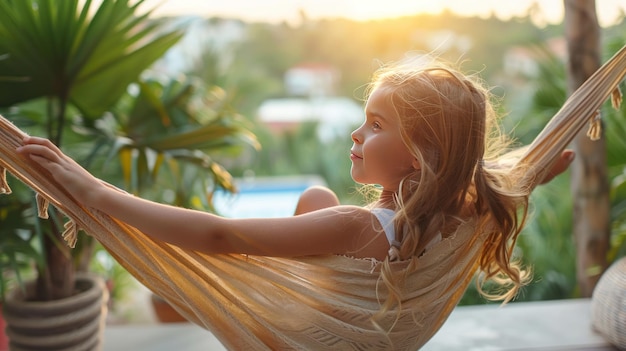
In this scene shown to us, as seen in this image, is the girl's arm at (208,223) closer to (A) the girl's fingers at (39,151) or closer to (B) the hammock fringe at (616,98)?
(A) the girl's fingers at (39,151)

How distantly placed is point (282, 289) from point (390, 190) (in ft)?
0.84

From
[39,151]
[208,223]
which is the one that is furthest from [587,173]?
[39,151]

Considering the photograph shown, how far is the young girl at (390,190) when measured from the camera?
979 millimetres

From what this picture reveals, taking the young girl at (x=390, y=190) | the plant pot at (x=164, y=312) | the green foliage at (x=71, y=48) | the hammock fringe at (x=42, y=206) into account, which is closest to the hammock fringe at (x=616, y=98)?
the young girl at (x=390, y=190)

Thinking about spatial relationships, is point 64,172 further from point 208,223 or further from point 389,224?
point 389,224

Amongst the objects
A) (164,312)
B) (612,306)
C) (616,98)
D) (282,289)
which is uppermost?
(616,98)

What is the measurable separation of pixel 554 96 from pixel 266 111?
4.61 metres

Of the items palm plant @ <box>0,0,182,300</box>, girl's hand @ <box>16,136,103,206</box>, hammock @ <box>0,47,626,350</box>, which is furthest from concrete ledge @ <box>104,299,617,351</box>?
girl's hand @ <box>16,136,103,206</box>

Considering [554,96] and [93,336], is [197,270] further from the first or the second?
[554,96]

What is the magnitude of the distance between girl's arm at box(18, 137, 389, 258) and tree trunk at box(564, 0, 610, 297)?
1181mm

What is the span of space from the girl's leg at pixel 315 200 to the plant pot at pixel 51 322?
0.68 metres

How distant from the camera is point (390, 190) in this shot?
1.09 metres

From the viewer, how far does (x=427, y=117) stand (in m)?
1.01

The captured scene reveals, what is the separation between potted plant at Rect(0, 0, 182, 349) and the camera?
1.33 m
